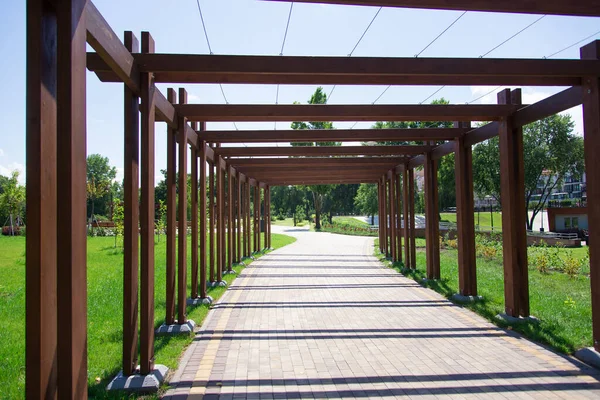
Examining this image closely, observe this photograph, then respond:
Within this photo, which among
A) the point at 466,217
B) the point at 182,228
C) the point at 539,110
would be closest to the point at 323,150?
the point at 466,217

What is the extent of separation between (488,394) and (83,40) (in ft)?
14.5

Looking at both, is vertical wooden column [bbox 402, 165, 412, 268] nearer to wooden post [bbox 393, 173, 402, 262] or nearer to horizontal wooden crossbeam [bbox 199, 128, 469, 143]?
wooden post [bbox 393, 173, 402, 262]

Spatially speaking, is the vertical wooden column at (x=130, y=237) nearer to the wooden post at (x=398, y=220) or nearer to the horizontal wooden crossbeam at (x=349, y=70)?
the horizontal wooden crossbeam at (x=349, y=70)

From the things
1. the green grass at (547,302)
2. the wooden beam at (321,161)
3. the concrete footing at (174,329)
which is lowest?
the green grass at (547,302)

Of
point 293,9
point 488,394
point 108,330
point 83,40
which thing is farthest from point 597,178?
point 108,330

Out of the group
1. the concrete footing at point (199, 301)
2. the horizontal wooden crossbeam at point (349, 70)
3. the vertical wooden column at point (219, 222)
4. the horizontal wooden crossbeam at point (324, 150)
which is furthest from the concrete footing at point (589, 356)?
the vertical wooden column at point (219, 222)

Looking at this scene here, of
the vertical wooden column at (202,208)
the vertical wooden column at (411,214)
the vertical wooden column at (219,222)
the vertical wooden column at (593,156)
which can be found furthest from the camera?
the vertical wooden column at (411,214)

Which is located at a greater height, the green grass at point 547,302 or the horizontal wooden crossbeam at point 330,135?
the horizontal wooden crossbeam at point 330,135

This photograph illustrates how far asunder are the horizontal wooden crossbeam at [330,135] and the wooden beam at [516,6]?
14.6 feet

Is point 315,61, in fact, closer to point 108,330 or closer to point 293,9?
point 293,9

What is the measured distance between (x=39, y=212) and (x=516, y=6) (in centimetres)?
418

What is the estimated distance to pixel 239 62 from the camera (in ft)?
16.2

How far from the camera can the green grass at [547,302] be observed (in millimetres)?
5934

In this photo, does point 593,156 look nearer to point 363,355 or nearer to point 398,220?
point 363,355
